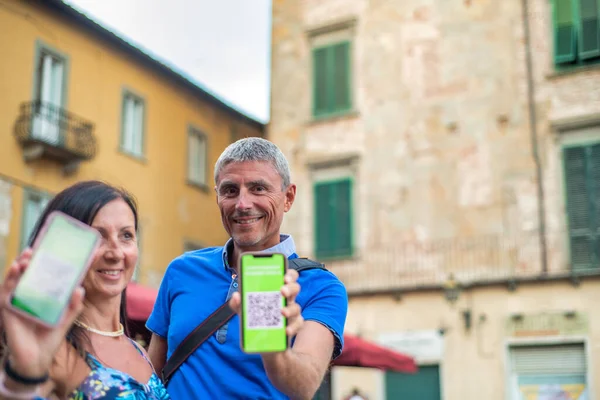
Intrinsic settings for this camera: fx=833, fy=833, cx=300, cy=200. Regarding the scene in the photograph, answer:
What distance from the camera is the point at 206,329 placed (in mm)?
3135

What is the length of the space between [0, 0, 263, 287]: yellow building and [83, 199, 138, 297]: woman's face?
14895mm

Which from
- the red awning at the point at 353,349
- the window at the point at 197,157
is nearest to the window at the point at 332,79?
the window at the point at 197,157

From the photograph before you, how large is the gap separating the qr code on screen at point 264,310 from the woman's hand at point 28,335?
47 cm

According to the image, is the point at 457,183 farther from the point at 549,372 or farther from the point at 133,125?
the point at 133,125

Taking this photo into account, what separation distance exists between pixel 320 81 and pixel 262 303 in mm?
18685

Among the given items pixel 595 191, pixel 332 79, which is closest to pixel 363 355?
pixel 595 191

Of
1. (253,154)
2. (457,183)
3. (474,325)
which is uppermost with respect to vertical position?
(457,183)

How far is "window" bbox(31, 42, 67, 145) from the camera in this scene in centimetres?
1761

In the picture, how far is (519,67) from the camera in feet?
60.1

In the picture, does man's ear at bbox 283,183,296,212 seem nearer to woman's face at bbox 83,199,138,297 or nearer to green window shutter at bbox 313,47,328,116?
woman's face at bbox 83,199,138,297

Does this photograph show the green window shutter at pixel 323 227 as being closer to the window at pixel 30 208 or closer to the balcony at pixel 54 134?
the balcony at pixel 54 134

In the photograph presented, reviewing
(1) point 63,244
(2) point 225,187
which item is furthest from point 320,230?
(1) point 63,244

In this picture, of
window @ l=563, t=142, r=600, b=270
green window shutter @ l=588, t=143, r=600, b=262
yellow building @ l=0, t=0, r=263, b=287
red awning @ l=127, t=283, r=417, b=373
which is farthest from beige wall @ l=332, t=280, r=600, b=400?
yellow building @ l=0, t=0, r=263, b=287

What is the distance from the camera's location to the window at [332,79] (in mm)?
20406
